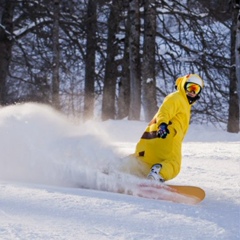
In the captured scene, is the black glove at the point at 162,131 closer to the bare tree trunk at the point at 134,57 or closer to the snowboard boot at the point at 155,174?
the snowboard boot at the point at 155,174

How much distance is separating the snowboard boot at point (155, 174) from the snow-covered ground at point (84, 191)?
11.6 inches

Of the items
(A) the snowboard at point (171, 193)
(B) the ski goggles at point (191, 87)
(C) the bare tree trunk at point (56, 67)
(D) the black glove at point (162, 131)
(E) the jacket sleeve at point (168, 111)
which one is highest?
(C) the bare tree trunk at point (56, 67)

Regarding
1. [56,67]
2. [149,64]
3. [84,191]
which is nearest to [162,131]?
[84,191]

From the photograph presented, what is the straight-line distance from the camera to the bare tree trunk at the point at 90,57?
20.9 meters

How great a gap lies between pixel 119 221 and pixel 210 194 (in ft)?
6.97

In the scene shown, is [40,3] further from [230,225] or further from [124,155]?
[230,225]

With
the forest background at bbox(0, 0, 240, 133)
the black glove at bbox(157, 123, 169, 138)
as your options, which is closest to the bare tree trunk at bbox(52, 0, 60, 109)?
the forest background at bbox(0, 0, 240, 133)

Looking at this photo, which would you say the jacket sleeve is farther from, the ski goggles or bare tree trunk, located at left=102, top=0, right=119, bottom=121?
bare tree trunk, located at left=102, top=0, right=119, bottom=121

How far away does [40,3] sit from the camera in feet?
66.2

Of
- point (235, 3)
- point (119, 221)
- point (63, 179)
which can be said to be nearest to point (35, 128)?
point (63, 179)

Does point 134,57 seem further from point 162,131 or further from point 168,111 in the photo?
point 162,131

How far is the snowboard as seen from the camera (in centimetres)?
536

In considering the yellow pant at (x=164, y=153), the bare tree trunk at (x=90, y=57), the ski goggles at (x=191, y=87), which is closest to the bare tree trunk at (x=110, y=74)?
the bare tree trunk at (x=90, y=57)

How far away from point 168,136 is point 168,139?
39 mm
